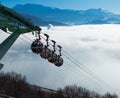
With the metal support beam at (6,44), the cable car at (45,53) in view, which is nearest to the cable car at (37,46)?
the cable car at (45,53)

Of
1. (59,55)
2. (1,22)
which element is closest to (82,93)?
(59,55)

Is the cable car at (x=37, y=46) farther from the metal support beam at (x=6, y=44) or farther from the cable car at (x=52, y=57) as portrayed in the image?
the metal support beam at (x=6, y=44)

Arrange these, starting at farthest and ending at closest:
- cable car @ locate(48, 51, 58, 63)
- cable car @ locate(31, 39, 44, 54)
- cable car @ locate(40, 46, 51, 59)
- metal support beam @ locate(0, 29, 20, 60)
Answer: cable car @ locate(48, 51, 58, 63) → cable car @ locate(40, 46, 51, 59) → cable car @ locate(31, 39, 44, 54) → metal support beam @ locate(0, 29, 20, 60)

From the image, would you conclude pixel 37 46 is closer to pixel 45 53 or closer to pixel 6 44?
pixel 45 53

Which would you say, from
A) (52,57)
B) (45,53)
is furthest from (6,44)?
(52,57)

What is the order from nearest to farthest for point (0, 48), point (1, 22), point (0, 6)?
point (0, 6) < point (0, 48) < point (1, 22)

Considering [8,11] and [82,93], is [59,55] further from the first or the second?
[82,93]

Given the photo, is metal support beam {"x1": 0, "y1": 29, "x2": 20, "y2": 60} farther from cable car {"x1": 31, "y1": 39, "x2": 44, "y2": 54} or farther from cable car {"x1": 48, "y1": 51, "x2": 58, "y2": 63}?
cable car {"x1": 48, "y1": 51, "x2": 58, "y2": 63}

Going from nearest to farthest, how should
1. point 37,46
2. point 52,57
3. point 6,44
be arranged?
point 6,44, point 37,46, point 52,57

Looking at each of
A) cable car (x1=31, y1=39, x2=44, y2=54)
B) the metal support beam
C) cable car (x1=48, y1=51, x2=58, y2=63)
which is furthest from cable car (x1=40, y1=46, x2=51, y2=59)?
the metal support beam

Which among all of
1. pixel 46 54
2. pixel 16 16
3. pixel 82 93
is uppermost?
pixel 16 16

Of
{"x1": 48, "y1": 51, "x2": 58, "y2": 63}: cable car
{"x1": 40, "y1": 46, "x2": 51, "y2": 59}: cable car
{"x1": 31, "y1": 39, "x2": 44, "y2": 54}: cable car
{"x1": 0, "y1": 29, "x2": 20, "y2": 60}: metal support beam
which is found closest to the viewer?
{"x1": 0, "y1": 29, "x2": 20, "y2": 60}: metal support beam
